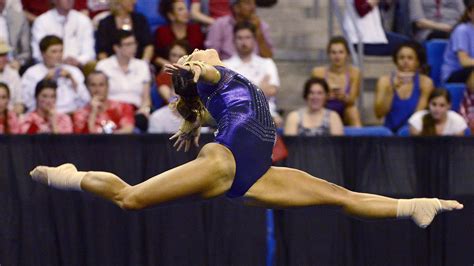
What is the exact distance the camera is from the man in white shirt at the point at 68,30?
9.96 m

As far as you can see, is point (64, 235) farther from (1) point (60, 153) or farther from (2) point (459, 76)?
(2) point (459, 76)

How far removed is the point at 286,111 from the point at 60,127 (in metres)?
2.31

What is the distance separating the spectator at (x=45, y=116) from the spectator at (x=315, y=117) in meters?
1.75

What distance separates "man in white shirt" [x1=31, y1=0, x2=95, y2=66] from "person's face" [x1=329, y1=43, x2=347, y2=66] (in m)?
2.02

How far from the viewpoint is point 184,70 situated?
5871mm

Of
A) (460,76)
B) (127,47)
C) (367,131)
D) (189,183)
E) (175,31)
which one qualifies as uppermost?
(175,31)

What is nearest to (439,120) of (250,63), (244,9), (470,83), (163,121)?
(470,83)

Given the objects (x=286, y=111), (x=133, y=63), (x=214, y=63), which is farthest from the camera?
(x=286, y=111)

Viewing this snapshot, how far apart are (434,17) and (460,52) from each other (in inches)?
29.2

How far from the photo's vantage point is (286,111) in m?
10.5

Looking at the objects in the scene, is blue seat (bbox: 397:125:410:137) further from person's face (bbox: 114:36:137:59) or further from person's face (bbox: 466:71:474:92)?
person's face (bbox: 114:36:137:59)

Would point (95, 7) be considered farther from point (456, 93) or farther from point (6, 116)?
point (456, 93)

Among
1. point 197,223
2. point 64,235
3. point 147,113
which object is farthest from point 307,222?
point 147,113

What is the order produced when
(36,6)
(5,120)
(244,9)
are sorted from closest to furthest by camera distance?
1. (5,120)
2. (244,9)
3. (36,6)
